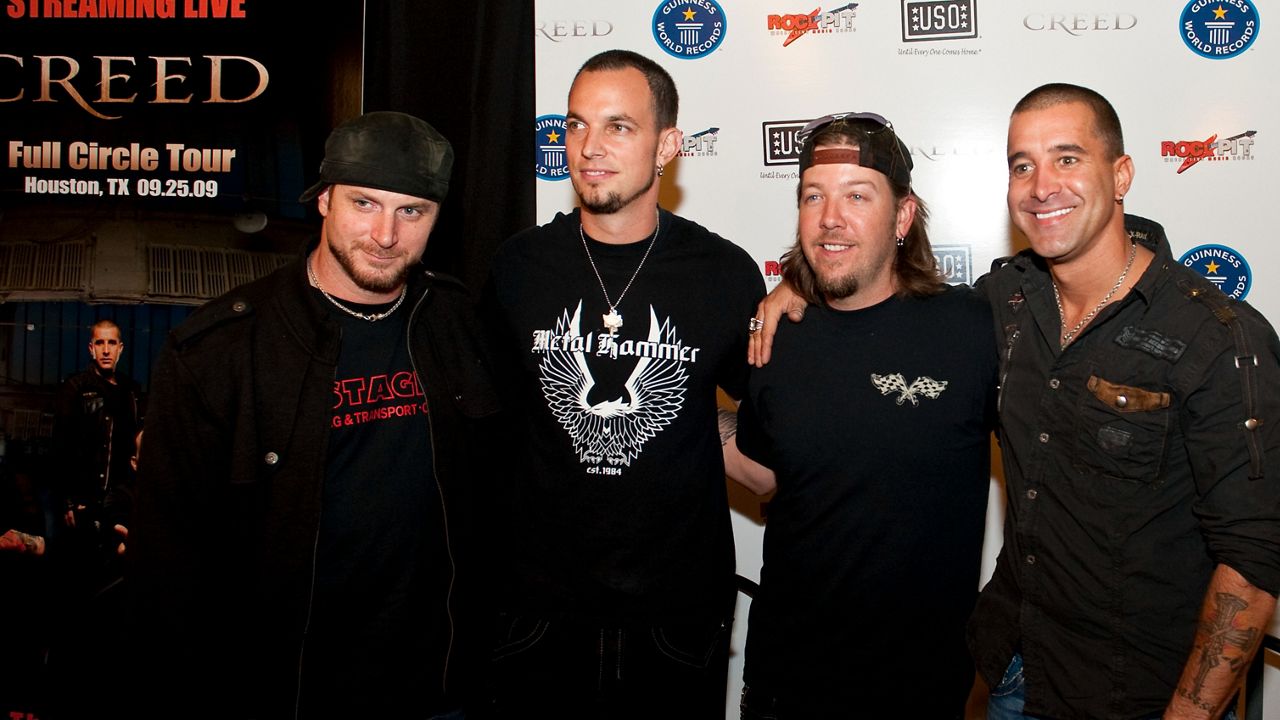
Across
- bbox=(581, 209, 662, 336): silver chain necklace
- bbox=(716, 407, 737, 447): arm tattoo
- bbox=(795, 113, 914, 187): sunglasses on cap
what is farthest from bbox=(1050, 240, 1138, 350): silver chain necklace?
bbox=(581, 209, 662, 336): silver chain necklace

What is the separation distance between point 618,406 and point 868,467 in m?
0.58

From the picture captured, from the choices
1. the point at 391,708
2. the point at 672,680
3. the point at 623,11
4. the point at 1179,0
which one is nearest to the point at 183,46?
the point at 623,11

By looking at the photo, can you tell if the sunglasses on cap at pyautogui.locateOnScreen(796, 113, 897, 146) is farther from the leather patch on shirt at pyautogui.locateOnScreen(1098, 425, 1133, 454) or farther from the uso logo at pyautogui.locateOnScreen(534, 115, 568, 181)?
the uso logo at pyautogui.locateOnScreen(534, 115, 568, 181)

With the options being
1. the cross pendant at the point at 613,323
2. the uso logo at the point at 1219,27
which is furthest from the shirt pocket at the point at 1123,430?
the uso logo at the point at 1219,27

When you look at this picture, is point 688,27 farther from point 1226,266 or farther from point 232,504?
point 232,504

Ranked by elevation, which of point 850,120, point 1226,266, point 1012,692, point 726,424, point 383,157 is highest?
point 850,120

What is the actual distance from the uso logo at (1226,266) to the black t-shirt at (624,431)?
6.07 ft

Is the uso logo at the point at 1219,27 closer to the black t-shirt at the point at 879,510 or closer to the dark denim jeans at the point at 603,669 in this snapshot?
the black t-shirt at the point at 879,510

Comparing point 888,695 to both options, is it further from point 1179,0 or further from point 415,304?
point 1179,0

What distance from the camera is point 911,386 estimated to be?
184cm

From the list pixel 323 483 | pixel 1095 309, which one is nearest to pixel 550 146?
pixel 323 483

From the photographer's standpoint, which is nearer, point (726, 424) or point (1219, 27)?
point (726, 424)

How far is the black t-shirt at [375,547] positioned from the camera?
71.7 inches

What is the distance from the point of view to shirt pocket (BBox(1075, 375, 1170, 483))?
63.2 inches
